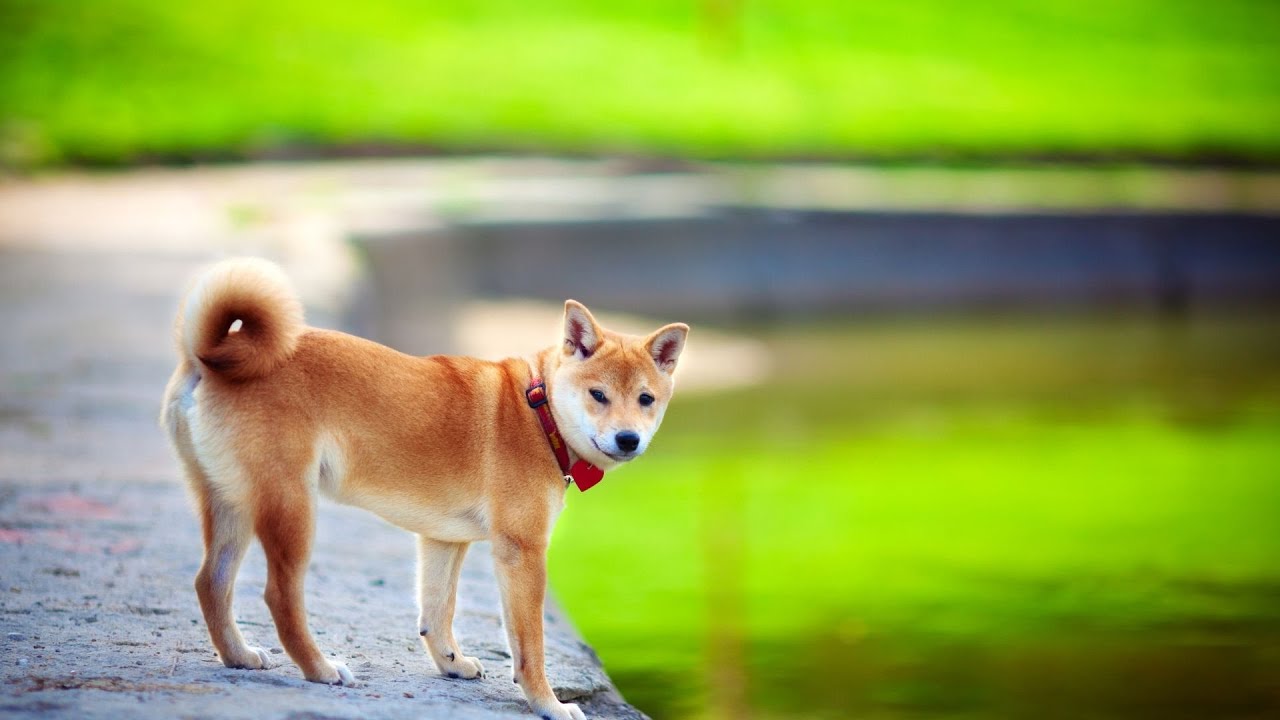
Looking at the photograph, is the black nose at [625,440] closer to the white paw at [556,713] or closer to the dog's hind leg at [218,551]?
the white paw at [556,713]

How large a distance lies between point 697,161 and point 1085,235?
783 cm

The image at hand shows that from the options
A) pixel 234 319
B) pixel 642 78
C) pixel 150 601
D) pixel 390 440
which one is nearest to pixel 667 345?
pixel 390 440

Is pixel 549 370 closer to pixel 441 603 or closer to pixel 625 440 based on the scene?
pixel 625 440

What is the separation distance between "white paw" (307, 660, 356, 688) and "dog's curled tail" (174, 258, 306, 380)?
2.88 ft

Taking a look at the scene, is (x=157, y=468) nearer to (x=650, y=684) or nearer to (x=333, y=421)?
(x=650, y=684)

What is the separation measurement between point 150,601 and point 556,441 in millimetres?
1576

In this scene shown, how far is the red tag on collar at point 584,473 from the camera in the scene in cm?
504

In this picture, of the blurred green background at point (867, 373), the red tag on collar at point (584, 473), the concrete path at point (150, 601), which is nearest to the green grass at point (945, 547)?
the blurred green background at point (867, 373)

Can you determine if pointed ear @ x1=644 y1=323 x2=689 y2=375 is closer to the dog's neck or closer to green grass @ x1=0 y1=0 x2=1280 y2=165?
the dog's neck

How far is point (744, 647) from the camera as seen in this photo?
704cm

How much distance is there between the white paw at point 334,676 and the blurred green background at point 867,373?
70.6 inches

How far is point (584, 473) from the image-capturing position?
506 centimetres

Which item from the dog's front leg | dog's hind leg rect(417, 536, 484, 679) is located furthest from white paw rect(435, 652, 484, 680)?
the dog's front leg

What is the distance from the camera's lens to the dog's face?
16.1 feet
